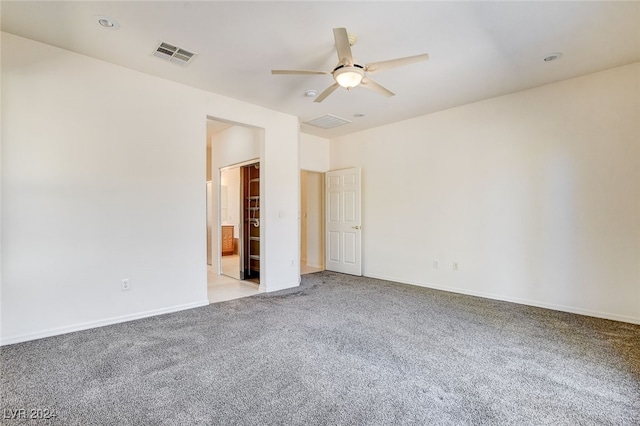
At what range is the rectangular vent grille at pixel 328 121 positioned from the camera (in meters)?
4.94

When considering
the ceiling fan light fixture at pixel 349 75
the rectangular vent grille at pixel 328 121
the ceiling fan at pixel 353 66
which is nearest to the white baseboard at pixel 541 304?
the rectangular vent grille at pixel 328 121

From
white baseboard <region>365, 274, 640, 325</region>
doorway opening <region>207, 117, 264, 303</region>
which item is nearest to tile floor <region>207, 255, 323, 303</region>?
doorway opening <region>207, 117, 264, 303</region>

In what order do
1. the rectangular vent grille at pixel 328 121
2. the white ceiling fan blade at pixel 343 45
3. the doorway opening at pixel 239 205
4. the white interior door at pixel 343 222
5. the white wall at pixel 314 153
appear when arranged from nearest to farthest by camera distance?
1. the white ceiling fan blade at pixel 343 45
2. the doorway opening at pixel 239 205
3. the rectangular vent grille at pixel 328 121
4. the white interior door at pixel 343 222
5. the white wall at pixel 314 153

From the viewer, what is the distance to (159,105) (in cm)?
351

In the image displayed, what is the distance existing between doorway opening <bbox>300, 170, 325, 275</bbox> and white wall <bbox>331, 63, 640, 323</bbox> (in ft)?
5.47

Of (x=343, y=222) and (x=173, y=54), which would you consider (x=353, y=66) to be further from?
(x=343, y=222)

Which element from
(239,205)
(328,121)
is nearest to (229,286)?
(239,205)

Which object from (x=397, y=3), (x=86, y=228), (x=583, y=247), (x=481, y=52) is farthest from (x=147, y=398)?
(x=583, y=247)

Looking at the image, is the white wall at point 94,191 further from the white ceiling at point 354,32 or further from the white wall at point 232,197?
the white wall at point 232,197

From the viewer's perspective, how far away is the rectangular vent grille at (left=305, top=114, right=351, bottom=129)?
4941 mm

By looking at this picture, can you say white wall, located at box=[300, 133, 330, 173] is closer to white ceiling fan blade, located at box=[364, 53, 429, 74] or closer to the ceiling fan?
the ceiling fan

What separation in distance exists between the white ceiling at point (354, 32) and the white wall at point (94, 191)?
30cm

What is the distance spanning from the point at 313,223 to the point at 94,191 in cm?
444

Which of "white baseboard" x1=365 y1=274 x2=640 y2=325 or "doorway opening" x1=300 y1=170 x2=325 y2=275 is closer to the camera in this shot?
"white baseboard" x1=365 y1=274 x2=640 y2=325
